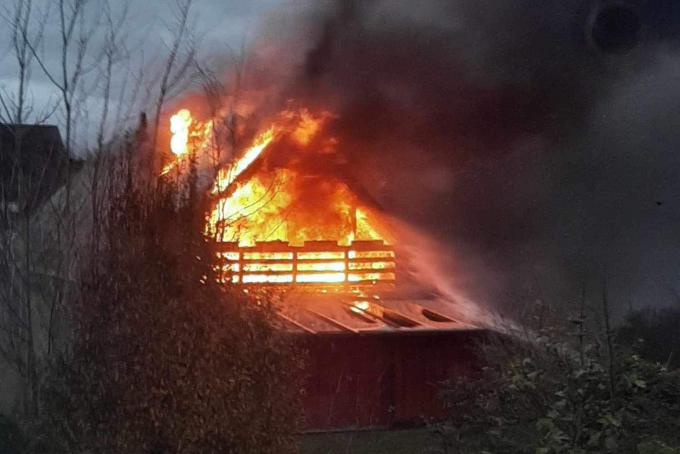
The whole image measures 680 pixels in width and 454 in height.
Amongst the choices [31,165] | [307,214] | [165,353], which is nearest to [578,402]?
[165,353]

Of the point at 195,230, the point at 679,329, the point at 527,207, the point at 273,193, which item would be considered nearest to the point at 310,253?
the point at 273,193

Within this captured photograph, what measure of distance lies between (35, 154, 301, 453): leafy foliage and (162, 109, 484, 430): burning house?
1.12 metres

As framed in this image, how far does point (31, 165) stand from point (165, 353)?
4.00 metres

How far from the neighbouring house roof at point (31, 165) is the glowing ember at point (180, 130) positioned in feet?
2.91

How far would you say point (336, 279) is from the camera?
11852 mm

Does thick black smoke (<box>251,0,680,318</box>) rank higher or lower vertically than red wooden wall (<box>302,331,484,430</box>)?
higher

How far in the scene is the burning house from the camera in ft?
30.8

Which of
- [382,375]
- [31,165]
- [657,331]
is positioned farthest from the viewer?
[382,375]

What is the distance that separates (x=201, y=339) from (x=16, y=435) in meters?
2.60

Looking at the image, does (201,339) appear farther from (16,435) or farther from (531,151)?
(531,151)

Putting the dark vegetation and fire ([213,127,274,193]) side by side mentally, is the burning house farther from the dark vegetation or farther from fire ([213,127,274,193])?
the dark vegetation

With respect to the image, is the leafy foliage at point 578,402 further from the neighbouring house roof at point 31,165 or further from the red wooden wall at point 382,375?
the neighbouring house roof at point 31,165

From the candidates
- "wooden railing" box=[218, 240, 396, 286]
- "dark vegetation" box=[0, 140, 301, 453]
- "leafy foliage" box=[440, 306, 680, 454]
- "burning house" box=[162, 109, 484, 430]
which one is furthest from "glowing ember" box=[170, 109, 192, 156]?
"leafy foliage" box=[440, 306, 680, 454]

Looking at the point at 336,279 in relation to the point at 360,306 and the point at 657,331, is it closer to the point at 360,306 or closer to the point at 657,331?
the point at 360,306
